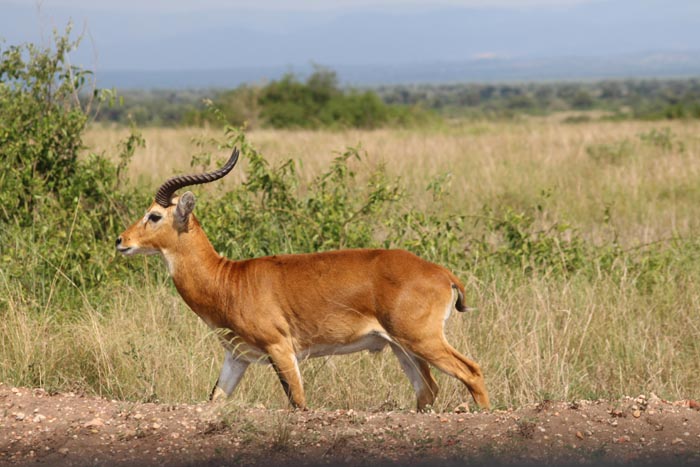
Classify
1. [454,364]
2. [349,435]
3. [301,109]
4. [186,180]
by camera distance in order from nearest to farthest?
[349,435] → [454,364] → [186,180] → [301,109]

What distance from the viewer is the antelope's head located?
6445 millimetres

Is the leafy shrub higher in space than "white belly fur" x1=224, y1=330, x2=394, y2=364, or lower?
higher

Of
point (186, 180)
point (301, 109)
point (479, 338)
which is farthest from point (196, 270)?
point (301, 109)

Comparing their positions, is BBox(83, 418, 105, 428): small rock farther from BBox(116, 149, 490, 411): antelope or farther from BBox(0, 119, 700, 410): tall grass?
BBox(116, 149, 490, 411): antelope

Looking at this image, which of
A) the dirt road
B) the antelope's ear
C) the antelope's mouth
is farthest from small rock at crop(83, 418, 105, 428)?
the antelope's ear

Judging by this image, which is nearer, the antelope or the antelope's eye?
the antelope

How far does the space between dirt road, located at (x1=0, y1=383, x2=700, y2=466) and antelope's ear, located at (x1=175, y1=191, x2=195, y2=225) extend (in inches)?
47.0

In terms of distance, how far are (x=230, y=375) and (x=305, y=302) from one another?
2.17 feet

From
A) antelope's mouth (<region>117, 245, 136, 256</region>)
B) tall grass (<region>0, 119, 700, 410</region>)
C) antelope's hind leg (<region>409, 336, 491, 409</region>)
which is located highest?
antelope's mouth (<region>117, 245, 136, 256</region>)

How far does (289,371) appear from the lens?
615 centimetres

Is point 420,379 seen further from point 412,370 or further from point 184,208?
point 184,208

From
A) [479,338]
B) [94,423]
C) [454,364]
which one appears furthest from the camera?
[479,338]

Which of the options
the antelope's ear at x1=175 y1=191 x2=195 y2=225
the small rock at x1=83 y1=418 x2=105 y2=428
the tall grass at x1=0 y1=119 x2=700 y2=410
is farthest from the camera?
the tall grass at x1=0 y1=119 x2=700 y2=410

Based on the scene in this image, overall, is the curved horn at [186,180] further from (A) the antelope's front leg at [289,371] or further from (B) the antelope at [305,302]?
(A) the antelope's front leg at [289,371]
